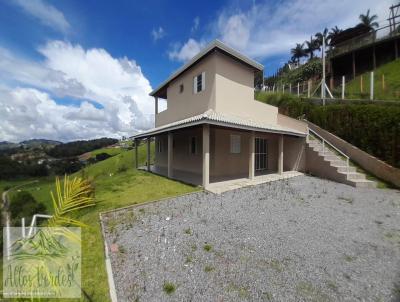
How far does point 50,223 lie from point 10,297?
1.98 metres

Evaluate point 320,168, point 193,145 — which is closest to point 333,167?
point 320,168

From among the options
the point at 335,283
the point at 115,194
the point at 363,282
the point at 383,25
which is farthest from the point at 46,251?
the point at 383,25

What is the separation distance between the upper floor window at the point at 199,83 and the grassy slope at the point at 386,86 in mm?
11034

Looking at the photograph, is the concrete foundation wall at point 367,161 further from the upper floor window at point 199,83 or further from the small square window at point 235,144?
the upper floor window at point 199,83

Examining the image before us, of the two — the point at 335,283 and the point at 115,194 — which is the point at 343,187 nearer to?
the point at 335,283

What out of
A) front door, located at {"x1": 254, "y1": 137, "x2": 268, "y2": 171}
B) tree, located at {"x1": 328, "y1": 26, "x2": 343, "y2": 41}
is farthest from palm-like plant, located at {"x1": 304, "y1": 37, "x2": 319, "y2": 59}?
front door, located at {"x1": 254, "y1": 137, "x2": 268, "y2": 171}

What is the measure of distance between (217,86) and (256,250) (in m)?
8.91

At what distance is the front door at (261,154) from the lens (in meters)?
13.7

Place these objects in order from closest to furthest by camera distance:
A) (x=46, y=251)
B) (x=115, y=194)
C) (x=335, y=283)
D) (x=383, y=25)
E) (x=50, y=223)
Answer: (x=46, y=251), (x=50, y=223), (x=335, y=283), (x=115, y=194), (x=383, y=25)

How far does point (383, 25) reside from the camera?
22203mm

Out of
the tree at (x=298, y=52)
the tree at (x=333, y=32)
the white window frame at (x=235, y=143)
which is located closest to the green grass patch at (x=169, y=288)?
the white window frame at (x=235, y=143)

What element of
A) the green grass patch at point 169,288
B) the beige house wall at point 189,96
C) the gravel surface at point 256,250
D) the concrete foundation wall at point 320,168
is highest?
the beige house wall at point 189,96

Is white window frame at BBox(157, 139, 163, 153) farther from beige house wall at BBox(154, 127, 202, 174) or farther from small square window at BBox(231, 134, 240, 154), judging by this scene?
small square window at BBox(231, 134, 240, 154)

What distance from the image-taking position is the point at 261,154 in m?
14.0
